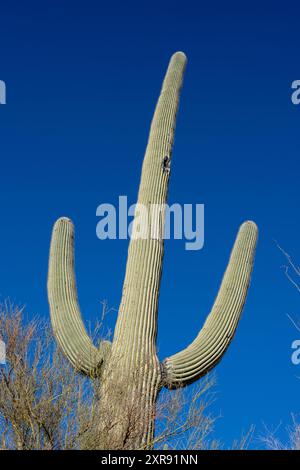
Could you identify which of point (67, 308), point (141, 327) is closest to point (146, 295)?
point (141, 327)

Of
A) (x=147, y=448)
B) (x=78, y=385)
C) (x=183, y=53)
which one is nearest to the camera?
(x=147, y=448)

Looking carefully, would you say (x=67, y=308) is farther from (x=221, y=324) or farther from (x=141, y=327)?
(x=221, y=324)

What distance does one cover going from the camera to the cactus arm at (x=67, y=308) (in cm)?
886

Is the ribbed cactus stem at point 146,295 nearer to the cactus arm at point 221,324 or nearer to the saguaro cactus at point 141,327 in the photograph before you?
the saguaro cactus at point 141,327

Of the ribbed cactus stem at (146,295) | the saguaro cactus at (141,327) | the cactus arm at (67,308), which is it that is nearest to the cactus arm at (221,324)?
the saguaro cactus at (141,327)

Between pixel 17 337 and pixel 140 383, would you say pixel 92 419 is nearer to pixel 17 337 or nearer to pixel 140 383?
pixel 140 383

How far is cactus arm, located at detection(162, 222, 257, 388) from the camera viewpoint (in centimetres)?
891

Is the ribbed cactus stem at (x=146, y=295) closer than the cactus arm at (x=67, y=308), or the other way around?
the ribbed cactus stem at (x=146, y=295)

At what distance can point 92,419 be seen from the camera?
8.27 m

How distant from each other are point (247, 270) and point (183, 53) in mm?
3904

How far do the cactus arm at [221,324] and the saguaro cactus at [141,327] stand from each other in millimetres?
12

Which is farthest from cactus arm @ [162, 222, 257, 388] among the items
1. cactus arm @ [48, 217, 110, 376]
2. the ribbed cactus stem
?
cactus arm @ [48, 217, 110, 376]

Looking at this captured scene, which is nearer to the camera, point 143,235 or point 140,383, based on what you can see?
point 140,383
